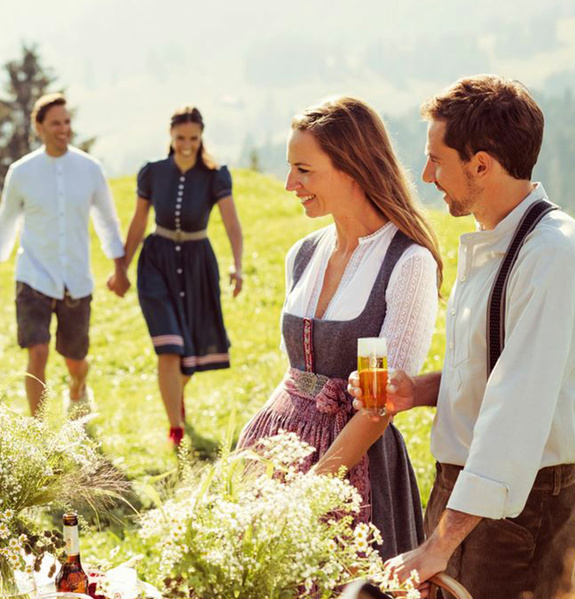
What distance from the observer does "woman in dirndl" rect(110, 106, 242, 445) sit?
7523 millimetres

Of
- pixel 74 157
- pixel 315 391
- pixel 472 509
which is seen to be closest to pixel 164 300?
pixel 74 157

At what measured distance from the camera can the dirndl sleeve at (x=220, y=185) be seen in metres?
7.73

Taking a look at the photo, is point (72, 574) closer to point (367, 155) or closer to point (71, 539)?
point (71, 539)

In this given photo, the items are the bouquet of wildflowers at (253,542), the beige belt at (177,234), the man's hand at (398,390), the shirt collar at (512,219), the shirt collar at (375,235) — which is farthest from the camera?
the beige belt at (177,234)

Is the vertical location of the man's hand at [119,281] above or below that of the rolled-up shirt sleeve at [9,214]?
below

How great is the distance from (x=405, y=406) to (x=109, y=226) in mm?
5352

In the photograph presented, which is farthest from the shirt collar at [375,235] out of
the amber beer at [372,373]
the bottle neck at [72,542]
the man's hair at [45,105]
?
the man's hair at [45,105]

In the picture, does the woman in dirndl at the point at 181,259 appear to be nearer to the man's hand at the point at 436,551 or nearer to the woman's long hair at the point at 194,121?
the woman's long hair at the point at 194,121

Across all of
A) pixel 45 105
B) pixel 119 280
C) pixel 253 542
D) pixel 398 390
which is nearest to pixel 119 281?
pixel 119 280

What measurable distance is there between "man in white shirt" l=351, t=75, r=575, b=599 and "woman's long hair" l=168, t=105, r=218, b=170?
496cm

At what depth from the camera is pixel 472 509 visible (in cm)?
234

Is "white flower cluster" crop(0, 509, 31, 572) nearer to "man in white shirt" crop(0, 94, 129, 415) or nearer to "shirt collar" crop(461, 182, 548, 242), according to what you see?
"shirt collar" crop(461, 182, 548, 242)

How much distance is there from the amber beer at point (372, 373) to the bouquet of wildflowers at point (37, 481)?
72 centimetres

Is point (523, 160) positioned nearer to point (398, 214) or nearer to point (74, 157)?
point (398, 214)
